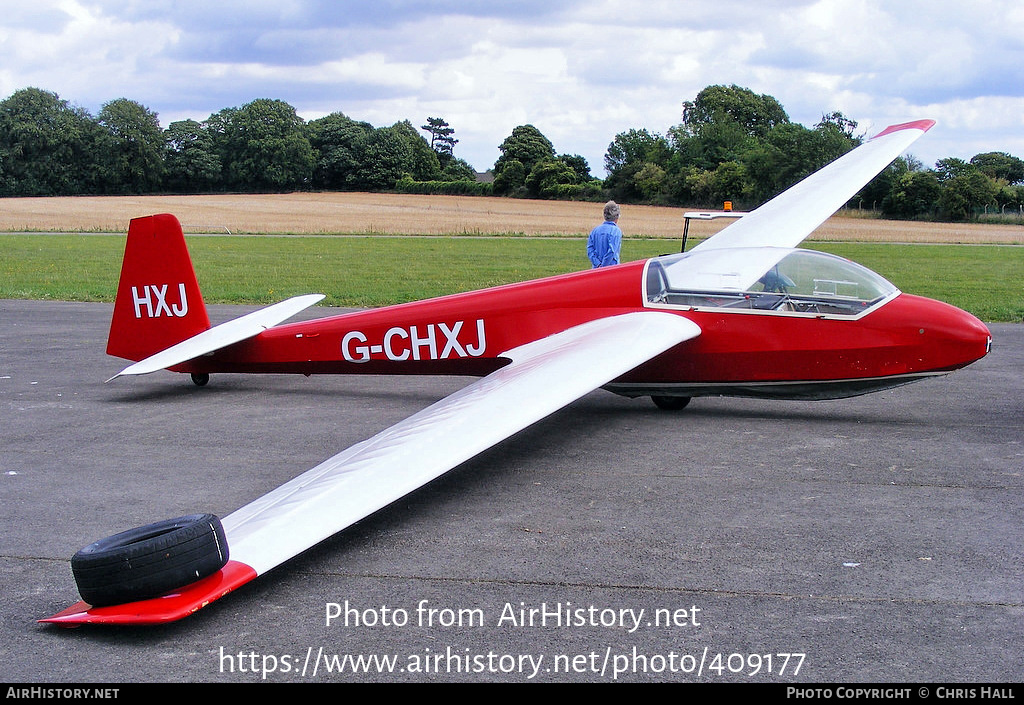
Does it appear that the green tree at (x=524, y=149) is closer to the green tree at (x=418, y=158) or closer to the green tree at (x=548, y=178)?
the green tree at (x=548, y=178)

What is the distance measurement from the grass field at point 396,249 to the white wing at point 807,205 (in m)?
5.84

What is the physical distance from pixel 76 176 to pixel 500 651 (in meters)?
103

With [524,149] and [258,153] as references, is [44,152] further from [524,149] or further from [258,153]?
[524,149]

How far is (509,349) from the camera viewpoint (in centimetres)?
877

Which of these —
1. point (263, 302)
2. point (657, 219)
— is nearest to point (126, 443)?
point (263, 302)

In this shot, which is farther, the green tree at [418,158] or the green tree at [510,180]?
the green tree at [418,158]

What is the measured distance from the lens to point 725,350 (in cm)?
820

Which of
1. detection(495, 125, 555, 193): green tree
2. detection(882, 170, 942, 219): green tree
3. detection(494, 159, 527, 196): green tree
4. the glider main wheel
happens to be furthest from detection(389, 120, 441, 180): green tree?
the glider main wheel

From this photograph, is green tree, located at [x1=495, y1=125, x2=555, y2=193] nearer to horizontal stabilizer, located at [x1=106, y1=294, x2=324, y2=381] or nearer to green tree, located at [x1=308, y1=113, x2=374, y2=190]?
green tree, located at [x1=308, y1=113, x2=374, y2=190]

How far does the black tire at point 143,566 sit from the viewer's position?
13.4 ft

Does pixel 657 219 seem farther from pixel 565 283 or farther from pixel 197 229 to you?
pixel 565 283

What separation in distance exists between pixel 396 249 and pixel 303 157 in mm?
67339

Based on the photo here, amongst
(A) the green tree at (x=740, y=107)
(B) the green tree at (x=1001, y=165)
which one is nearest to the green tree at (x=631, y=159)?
(A) the green tree at (x=740, y=107)

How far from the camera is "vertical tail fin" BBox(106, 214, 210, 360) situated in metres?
10.0
